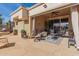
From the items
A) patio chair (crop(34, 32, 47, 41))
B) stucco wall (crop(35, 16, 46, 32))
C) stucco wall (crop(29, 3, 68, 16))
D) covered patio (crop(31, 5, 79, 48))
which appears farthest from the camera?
stucco wall (crop(35, 16, 46, 32))

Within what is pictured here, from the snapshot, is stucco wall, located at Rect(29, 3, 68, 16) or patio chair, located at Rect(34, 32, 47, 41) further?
patio chair, located at Rect(34, 32, 47, 41)

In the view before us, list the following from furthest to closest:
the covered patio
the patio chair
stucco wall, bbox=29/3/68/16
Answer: the covered patio < the patio chair < stucco wall, bbox=29/3/68/16

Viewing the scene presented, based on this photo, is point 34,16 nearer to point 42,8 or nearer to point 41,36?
point 42,8

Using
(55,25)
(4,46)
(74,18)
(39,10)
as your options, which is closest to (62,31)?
(55,25)

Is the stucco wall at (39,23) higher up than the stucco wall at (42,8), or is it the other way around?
the stucco wall at (42,8)

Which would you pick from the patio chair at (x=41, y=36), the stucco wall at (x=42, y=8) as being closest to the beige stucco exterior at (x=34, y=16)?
the stucco wall at (x=42, y=8)

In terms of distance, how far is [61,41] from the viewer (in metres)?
8.62

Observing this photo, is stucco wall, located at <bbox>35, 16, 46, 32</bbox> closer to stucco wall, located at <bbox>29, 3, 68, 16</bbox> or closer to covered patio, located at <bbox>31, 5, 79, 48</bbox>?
covered patio, located at <bbox>31, 5, 79, 48</bbox>

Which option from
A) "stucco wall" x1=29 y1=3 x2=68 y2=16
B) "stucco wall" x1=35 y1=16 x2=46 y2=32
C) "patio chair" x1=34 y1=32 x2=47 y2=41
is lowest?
"patio chair" x1=34 y1=32 x2=47 y2=41

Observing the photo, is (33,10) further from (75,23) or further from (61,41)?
(75,23)

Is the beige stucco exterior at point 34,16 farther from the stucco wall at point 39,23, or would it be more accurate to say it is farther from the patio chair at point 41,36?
the patio chair at point 41,36

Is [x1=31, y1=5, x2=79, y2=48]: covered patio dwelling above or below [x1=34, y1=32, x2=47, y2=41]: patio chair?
above

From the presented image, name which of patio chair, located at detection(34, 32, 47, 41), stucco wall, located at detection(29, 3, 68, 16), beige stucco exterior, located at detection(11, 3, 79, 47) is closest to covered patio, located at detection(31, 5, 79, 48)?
beige stucco exterior, located at detection(11, 3, 79, 47)

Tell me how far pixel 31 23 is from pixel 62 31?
2576 mm
